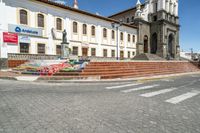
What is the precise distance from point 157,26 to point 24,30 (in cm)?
3250

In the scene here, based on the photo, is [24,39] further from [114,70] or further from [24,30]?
[114,70]

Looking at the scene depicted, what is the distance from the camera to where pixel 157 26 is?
1582 inches

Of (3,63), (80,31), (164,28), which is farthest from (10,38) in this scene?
(164,28)

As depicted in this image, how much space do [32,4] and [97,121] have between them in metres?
21.4

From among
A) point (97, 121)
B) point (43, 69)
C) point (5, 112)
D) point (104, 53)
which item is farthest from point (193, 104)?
point (104, 53)

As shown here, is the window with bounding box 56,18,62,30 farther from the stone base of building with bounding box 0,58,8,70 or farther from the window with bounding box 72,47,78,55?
the stone base of building with bounding box 0,58,8,70

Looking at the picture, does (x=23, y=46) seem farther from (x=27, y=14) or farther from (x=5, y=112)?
(x=5, y=112)

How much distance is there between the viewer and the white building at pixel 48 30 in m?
18.8

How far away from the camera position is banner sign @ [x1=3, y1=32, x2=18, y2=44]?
18.2 metres

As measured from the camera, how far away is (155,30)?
4069 cm

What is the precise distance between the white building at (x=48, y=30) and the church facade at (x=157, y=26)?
1122cm

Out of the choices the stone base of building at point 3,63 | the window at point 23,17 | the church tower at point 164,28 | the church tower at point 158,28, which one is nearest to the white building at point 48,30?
the window at point 23,17

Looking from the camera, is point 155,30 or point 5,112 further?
point 155,30

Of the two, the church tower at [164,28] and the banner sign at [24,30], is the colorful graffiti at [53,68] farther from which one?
the church tower at [164,28]
